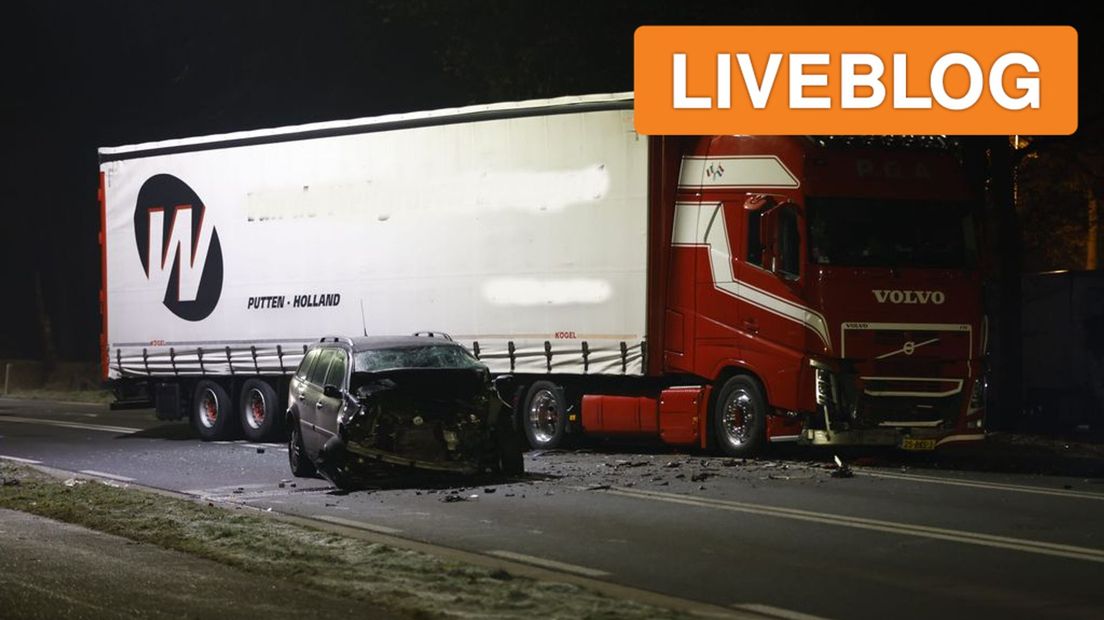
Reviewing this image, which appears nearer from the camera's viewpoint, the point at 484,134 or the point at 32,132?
the point at 484,134

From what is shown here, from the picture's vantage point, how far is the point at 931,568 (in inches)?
401

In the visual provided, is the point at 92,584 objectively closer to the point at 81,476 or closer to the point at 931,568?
the point at 931,568

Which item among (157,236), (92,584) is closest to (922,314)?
(92,584)

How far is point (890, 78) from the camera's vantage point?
858 inches

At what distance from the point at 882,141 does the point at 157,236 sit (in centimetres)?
1174

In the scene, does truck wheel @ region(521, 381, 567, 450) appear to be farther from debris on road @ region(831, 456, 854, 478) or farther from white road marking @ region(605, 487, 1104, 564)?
white road marking @ region(605, 487, 1104, 564)

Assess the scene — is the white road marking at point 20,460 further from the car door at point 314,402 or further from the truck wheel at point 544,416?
the truck wheel at point 544,416

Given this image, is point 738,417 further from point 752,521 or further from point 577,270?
point 752,521

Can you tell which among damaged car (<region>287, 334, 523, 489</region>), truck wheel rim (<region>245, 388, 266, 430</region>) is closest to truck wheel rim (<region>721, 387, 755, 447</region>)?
damaged car (<region>287, 334, 523, 489</region>)

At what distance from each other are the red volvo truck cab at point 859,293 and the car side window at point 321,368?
4739 mm

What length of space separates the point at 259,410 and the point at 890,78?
10249mm

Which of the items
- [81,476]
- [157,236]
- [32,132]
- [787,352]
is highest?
[32,132]

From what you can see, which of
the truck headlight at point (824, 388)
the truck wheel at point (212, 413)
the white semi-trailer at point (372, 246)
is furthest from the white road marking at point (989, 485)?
the truck wheel at point (212, 413)

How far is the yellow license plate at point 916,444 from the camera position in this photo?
17031 millimetres
